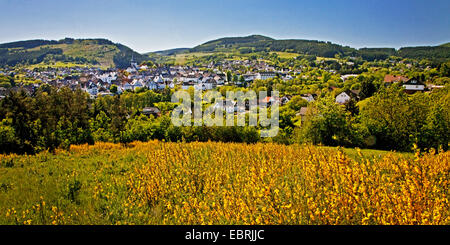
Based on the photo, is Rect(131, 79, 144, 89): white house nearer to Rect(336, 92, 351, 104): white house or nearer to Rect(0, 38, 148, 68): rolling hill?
Rect(0, 38, 148, 68): rolling hill

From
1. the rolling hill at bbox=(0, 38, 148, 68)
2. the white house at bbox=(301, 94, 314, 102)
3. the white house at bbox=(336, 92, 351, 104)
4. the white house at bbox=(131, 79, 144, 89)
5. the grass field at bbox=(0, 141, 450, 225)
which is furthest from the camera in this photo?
the rolling hill at bbox=(0, 38, 148, 68)

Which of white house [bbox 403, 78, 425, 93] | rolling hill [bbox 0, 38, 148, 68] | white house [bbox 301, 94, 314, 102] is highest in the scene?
rolling hill [bbox 0, 38, 148, 68]

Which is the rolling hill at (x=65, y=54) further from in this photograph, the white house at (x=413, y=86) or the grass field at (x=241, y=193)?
the white house at (x=413, y=86)

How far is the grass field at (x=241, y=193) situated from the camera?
3.15 metres

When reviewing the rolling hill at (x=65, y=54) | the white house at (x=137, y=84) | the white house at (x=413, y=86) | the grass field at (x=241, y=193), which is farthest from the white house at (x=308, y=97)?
the rolling hill at (x=65, y=54)

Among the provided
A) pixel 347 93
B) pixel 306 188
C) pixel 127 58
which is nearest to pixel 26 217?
pixel 306 188

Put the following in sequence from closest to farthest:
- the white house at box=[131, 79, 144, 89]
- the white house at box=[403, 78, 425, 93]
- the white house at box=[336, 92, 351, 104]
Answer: the white house at box=[403, 78, 425, 93], the white house at box=[336, 92, 351, 104], the white house at box=[131, 79, 144, 89]

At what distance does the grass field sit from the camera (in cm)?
315

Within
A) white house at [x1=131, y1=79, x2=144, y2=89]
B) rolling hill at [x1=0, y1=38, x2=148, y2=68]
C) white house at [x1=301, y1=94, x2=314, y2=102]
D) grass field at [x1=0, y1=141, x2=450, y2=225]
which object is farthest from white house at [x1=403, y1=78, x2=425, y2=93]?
rolling hill at [x1=0, y1=38, x2=148, y2=68]
